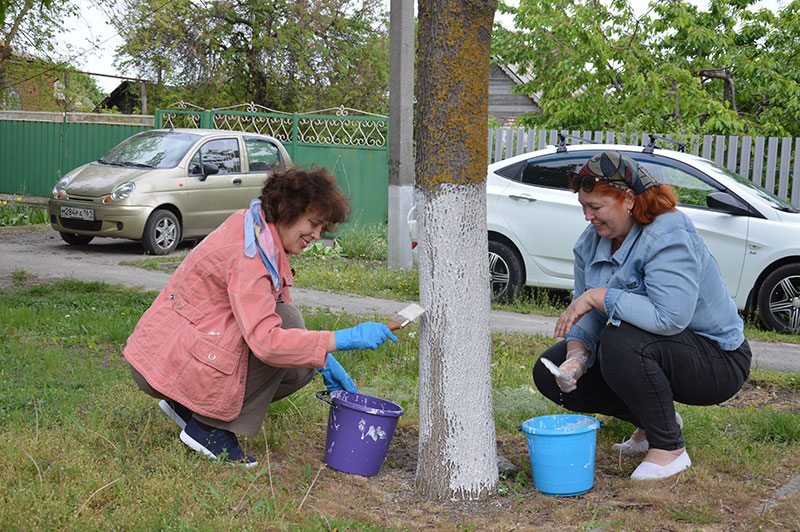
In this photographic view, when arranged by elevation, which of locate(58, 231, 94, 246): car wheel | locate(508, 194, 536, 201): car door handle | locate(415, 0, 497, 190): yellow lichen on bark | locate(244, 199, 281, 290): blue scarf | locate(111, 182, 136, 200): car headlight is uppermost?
locate(415, 0, 497, 190): yellow lichen on bark

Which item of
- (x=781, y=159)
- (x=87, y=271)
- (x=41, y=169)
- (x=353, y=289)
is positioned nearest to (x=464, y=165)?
(x=353, y=289)

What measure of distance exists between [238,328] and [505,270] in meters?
5.18

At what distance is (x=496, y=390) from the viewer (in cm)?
502

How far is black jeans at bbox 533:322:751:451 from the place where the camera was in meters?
3.55

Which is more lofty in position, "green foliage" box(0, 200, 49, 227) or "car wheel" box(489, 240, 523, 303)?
"car wheel" box(489, 240, 523, 303)

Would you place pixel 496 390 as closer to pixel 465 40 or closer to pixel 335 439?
pixel 335 439

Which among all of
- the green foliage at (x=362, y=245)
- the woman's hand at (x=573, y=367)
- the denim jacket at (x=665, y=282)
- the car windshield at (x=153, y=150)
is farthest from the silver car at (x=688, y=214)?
the car windshield at (x=153, y=150)

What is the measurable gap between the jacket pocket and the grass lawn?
0.26 m

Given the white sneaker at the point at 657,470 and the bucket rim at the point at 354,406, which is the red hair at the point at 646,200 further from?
the bucket rim at the point at 354,406

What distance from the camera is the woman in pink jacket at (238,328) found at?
3.37 m

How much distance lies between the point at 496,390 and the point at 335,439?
1504mm

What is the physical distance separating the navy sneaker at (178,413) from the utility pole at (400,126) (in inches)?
258

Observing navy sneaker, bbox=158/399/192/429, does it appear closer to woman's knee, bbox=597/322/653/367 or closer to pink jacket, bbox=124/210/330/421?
pink jacket, bbox=124/210/330/421

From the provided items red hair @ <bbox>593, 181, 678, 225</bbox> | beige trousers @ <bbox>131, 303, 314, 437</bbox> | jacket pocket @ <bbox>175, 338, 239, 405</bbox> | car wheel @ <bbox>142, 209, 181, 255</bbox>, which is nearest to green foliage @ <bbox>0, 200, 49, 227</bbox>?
car wheel @ <bbox>142, 209, 181, 255</bbox>
